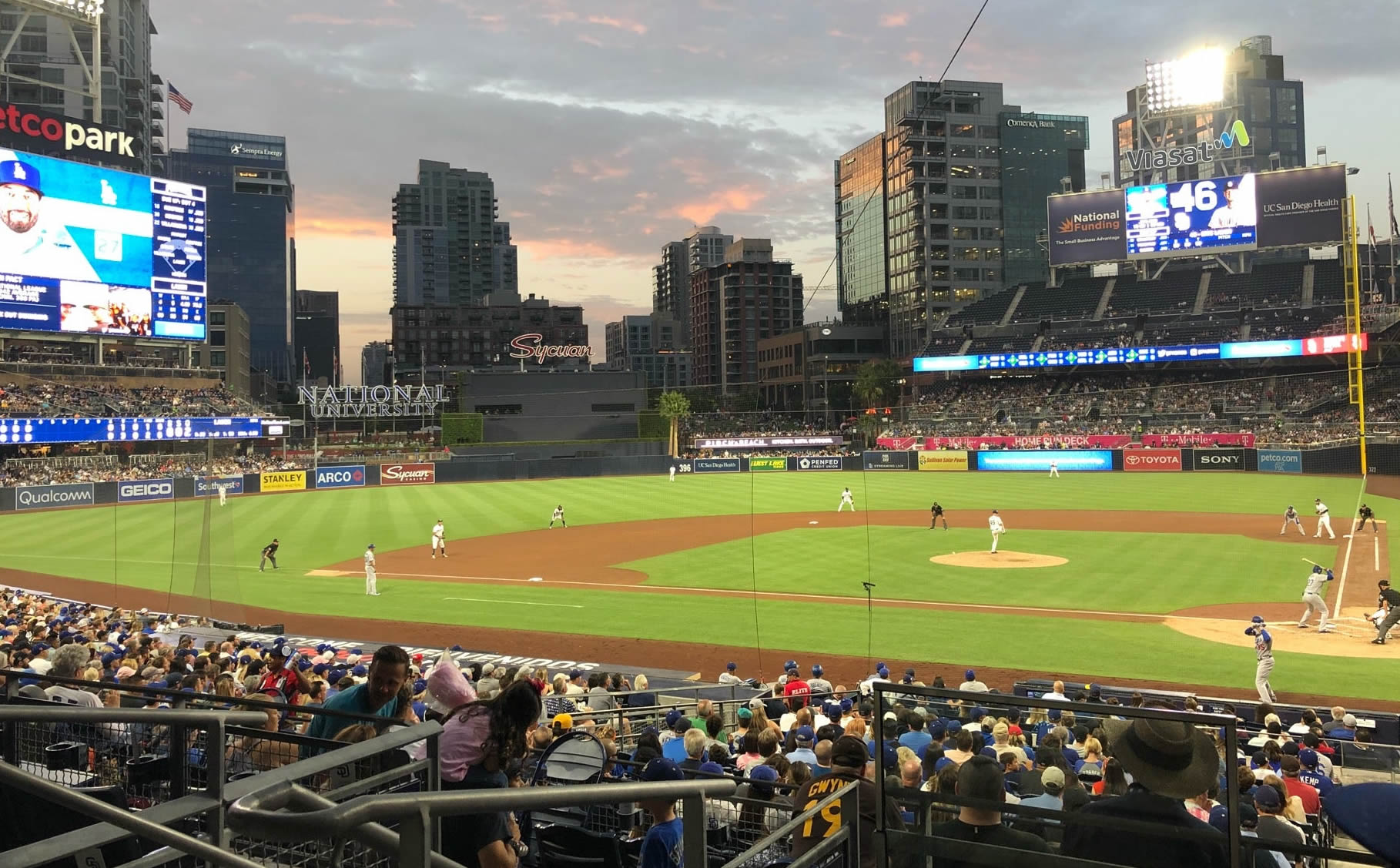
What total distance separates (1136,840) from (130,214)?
A: 207 ft

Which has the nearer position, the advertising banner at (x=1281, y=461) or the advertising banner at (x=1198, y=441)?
the advertising banner at (x=1281, y=461)

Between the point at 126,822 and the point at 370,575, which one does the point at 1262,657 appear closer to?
the point at 126,822

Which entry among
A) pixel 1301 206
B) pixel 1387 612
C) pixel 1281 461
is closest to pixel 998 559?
pixel 1387 612

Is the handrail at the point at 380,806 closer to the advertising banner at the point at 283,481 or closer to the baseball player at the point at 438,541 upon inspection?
the baseball player at the point at 438,541

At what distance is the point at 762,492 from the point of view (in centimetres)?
6012

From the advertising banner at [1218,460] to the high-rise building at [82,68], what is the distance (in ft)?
272

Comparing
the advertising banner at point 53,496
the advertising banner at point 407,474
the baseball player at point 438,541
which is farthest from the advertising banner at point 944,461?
the advertising banner at point 53,496

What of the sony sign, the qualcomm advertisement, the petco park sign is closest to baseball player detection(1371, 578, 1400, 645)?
the qualcomm advertisement

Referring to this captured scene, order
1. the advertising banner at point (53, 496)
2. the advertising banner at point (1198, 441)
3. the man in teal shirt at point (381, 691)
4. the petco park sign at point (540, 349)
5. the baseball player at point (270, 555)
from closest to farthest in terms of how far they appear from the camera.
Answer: the man in teal shirt at point (381, 691), the baseball player at point (270, 555), the advertising banner at point (53, 496), the advertising banner at point (1198, 441), the petco park sign at point (540, 349)

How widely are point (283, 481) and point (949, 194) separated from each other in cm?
9504

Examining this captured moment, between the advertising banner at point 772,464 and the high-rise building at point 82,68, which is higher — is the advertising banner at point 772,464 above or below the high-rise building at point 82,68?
below

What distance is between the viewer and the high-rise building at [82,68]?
273 ft

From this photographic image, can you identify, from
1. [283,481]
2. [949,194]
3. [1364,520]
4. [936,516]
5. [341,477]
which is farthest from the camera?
[949,194]

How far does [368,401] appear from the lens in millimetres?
90438
